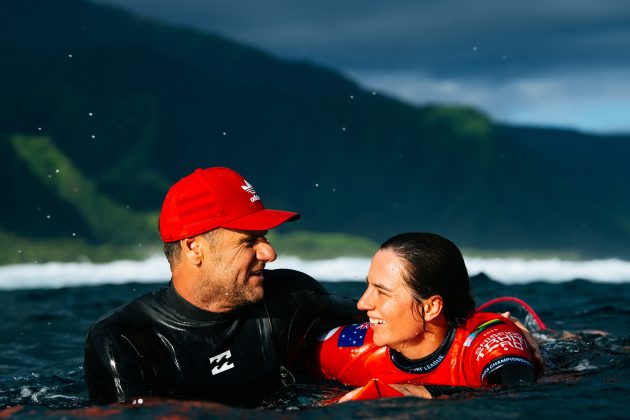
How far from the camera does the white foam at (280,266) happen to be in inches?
656

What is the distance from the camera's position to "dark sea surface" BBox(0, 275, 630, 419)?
416cm

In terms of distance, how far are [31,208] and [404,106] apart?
13659 mm

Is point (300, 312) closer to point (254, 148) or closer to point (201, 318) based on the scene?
point (201, 318)

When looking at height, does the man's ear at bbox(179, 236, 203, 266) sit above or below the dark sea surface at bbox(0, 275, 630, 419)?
above

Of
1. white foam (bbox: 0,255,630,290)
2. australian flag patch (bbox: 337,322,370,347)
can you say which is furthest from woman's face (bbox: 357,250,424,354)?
white foam (bbox: 0,255,630,290)

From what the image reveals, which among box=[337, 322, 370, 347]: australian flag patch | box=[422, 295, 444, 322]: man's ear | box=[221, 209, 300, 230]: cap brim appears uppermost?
box=[221, 209, 300, 230]: cap brim

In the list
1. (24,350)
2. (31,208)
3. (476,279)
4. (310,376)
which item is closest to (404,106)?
(31,208)

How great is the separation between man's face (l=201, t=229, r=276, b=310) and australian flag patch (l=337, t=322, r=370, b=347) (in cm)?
75

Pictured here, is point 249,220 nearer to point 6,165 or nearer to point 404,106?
point 6,165

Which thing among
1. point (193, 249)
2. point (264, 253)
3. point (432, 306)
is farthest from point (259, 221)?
point (432, 306)

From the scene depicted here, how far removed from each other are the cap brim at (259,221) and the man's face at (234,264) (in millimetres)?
53

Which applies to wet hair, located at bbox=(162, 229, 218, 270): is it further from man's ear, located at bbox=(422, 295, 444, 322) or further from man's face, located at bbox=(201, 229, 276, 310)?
man's ear, located at bbox=(422, 295, 444, 322)

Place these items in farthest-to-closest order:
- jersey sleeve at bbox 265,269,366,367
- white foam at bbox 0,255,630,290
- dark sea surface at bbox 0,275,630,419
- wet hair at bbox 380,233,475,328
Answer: white foam at bbox 0,255,630,290 → jersey sleeve at bbox 265,269,366,367 → wet hair at bbox 380,233,475,328 → dark sea surface at bbox 0,275,630,419

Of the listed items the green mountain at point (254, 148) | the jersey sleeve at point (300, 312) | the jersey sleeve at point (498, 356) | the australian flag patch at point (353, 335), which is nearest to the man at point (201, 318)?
the jersey sleeve at point (300, 312)
